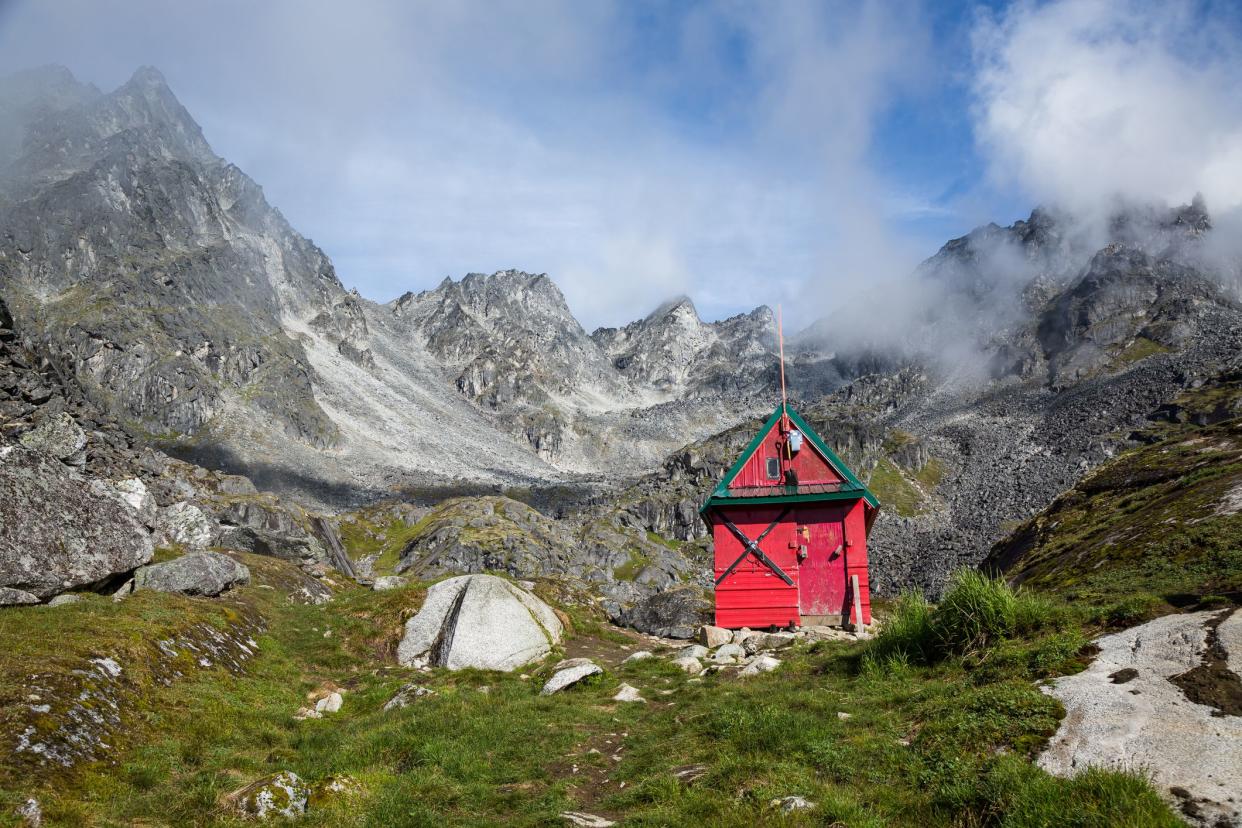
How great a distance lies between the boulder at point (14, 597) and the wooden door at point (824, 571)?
2460 centimetres

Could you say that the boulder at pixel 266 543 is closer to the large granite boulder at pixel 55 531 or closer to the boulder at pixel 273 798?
the large granite boulder at pixel 55 531

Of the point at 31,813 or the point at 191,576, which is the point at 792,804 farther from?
the point at 191,576

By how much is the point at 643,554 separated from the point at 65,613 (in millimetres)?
132304

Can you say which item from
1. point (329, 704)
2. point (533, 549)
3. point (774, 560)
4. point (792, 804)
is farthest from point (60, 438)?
point (533, 549)

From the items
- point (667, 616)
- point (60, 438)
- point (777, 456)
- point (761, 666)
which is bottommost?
point (667, 616)

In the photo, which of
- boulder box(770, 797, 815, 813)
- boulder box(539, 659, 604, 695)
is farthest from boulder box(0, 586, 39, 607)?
boulder box(770, 797, 815, 813)

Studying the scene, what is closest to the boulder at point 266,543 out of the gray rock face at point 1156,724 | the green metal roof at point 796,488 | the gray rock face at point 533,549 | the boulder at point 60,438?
the boulder at point 60,438

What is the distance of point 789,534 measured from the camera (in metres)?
29.4

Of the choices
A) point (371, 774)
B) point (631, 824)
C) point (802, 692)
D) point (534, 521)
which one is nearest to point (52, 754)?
point (371, 774)

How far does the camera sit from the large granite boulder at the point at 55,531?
1631 centimetres

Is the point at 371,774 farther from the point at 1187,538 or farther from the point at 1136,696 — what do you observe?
the point at 1187,538

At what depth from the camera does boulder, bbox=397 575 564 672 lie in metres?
21.8

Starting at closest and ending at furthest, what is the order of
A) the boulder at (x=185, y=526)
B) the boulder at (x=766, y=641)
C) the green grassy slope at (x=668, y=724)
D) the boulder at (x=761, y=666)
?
1. the green grassy slope at (x=668, y=724)
2. the boulder at (x=761, y=666)
3. the boulder at (x=766, y=641)
4. the boulder at (x=185, y=526)

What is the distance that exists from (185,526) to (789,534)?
2972cm
